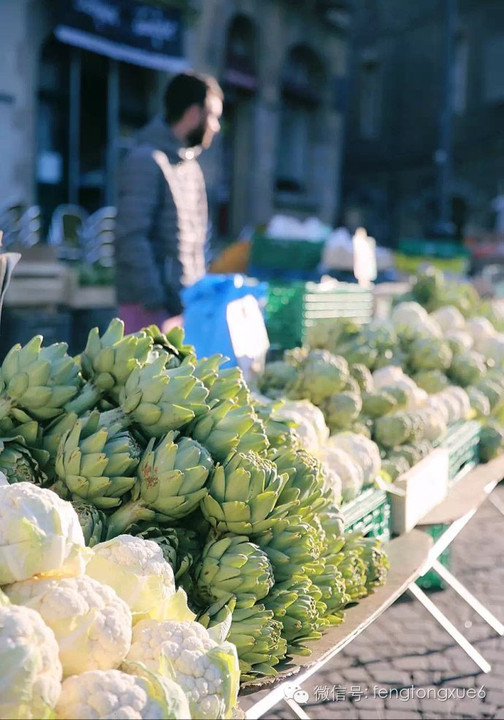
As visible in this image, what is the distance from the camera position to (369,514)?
256 centimetres

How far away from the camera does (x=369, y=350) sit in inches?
145

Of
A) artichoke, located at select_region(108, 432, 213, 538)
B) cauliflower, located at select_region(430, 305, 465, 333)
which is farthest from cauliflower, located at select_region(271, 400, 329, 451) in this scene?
cauliflower, located at select_region(430, 305, 465, 333)

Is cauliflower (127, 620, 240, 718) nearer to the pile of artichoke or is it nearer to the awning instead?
the pile of artichoke

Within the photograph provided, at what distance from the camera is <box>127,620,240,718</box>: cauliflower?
135cm

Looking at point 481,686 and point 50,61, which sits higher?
point 50,61

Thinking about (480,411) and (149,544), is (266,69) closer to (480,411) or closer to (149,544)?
(480,411)

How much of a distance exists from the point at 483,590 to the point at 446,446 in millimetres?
889

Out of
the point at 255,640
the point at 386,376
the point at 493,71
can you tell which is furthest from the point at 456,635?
the point at 493,71

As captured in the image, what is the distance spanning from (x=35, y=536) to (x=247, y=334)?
180 cm

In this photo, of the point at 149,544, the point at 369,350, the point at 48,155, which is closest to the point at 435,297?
the point at 369,350

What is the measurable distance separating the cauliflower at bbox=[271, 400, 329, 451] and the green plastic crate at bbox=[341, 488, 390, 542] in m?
0.23

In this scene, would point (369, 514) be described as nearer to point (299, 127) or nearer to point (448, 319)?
point (448, 319)

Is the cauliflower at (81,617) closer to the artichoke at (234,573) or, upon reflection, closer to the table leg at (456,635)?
the artichoke at (234,573)

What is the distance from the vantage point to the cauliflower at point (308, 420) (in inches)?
106
